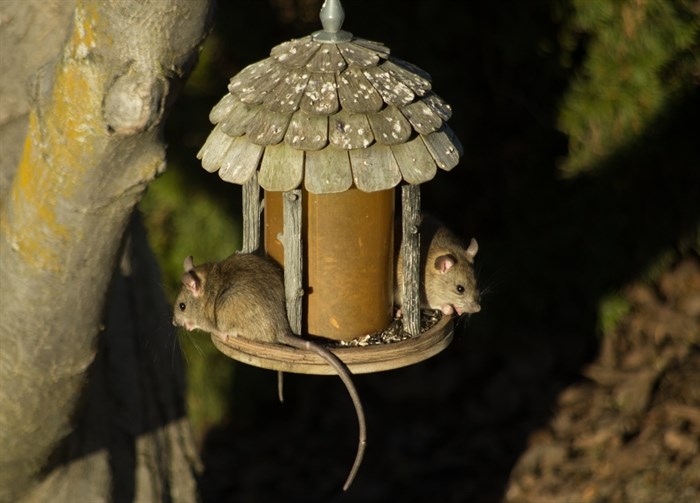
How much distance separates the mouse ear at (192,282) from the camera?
10.7 ft

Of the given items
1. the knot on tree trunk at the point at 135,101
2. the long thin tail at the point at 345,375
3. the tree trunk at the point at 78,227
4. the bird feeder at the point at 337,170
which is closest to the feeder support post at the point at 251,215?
the bird feeder at the point at 337,170

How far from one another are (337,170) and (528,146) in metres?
4.07

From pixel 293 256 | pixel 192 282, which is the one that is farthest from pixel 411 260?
pixel 192 282

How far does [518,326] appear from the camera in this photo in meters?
7.32

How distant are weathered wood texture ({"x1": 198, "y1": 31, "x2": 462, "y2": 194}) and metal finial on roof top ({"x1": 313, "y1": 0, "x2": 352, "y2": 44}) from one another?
0.02 metres

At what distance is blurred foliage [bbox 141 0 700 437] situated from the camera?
5879 millimetres

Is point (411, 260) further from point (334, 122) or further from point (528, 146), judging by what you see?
point (528, 146)

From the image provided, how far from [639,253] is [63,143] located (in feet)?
15.2

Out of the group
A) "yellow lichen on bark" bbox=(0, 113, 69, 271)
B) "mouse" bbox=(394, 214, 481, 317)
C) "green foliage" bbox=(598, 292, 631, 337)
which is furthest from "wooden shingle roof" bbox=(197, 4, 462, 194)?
"green foliage" bbox=(598, 292, 631, 337)

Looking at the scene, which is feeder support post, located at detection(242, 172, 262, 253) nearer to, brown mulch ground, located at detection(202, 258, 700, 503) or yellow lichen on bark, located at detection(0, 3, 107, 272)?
yellow lichen on bark, located at detection(0, 3, 107, 272)

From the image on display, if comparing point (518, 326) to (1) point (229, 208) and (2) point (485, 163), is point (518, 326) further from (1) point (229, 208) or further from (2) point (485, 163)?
(1) point (229, 208)

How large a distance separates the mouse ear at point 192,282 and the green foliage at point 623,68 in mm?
3350

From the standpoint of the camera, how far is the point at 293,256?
3154 mm

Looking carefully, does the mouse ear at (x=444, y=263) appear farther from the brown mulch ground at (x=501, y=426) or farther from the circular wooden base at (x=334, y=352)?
the brown mulch ground at (x=501, y=426)
